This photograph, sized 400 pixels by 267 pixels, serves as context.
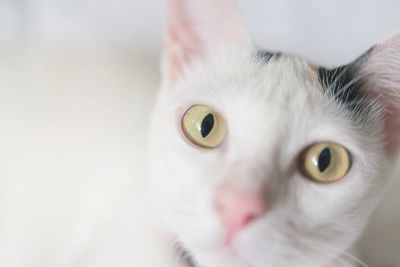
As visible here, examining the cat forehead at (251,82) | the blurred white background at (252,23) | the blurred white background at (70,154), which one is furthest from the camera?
the blurred white background at (252,23)

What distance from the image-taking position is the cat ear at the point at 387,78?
74cm

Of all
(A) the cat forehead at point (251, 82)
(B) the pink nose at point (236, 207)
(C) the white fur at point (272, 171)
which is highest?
(A) the cat forehead at point (251, 82)

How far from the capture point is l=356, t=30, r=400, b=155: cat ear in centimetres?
74

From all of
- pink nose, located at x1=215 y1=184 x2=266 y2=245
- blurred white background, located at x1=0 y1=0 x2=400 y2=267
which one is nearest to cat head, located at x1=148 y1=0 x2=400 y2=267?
pink nose, located at x1=215 y1=184 x2=266 y2=245

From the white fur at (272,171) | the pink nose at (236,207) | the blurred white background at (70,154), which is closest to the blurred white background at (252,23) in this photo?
the blurred white background at (70,154)

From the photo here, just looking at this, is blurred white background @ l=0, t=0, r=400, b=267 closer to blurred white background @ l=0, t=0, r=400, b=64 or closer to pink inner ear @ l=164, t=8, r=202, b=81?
blurred white background @ l=0, t=0, r=400, b=64

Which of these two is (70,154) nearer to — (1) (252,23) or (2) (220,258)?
(2) (220,258)

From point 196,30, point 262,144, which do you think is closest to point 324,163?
point 262,144

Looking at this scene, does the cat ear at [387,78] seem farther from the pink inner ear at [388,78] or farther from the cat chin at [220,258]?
the cat chin at [220,258]

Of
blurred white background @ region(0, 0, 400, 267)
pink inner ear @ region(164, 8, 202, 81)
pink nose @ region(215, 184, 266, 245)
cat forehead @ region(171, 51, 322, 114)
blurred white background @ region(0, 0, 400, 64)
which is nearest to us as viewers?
pink nose @ region(215, 184, 266, 245)

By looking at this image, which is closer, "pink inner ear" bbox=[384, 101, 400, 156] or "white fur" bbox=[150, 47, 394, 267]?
"white fur" bbox=[150, 47, 394, 267]

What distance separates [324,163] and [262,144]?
4.5 inches

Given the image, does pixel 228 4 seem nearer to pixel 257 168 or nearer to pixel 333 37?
pixel 257 168

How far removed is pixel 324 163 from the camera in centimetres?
69
